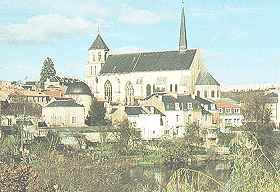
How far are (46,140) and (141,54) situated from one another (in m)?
30.8

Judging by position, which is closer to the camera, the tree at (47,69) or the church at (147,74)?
the church at (147,74)

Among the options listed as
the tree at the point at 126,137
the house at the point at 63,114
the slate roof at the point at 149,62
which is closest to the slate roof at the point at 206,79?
the slate roof at the point at 149,62

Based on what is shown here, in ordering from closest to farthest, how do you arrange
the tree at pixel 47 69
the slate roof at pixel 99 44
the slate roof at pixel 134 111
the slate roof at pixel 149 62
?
the slate roof at pixel 134 111 < the slate roof at pixel 149 62 < the slate roof at pixel 99 44 < the tree at pixel 47 69

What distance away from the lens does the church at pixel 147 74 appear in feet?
217

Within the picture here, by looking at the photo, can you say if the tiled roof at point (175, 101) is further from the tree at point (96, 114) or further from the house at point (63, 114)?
the house at point (63, 114)

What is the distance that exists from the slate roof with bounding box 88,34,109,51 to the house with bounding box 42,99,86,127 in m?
20.5

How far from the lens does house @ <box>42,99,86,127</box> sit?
52.8 m

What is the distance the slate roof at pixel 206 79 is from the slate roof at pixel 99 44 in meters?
13.1

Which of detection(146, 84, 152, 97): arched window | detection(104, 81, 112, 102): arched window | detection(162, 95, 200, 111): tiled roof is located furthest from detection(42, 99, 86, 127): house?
detection(104, 81, 112, 102): arched window

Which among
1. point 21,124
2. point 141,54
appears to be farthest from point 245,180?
point 141,54

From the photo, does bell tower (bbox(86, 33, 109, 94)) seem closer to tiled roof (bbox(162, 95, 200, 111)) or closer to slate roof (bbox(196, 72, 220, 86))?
slate roof (bbox(196, 72, 220, 86))

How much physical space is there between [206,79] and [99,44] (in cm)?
1545

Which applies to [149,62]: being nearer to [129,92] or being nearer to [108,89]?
[129,92]

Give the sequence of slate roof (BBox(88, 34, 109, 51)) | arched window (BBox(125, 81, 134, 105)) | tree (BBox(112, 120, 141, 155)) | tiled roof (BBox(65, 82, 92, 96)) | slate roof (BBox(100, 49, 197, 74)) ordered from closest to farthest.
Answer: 1. tree (BBox(112, 120, 141, 155))
2. tiled roof (BBox(65, 82, 92, 96))
3. slate roof (BBox(100, 49, 197, 74))
4. arched window (BBox(125, 81, 134, 105))
5. slate roof (BBox(88, 34, 109, 51))
